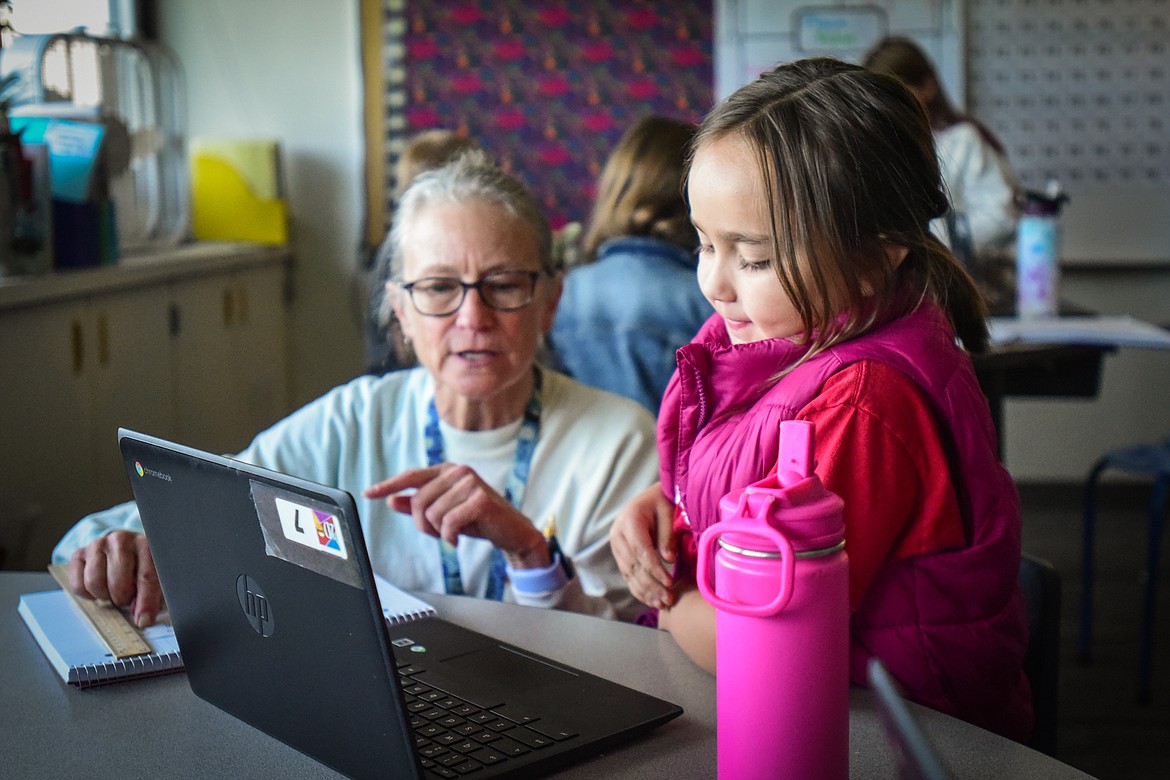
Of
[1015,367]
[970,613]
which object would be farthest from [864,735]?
[1015,367]

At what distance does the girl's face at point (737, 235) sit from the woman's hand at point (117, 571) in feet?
2.07

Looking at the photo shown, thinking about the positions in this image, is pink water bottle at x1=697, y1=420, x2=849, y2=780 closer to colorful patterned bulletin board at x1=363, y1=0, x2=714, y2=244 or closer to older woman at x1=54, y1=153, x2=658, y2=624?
older woman at x1=54, y1=153, x2=658, y2=624

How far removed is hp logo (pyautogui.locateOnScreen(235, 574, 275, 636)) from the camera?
0.82 m

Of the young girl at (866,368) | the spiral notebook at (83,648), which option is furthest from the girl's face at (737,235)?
the spiral notebook at (83,648)

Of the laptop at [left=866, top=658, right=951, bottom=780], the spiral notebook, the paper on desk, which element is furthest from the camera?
the paper on desk

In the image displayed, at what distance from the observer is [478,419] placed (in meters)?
1.66

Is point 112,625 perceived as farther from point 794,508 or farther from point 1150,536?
point 1150,536

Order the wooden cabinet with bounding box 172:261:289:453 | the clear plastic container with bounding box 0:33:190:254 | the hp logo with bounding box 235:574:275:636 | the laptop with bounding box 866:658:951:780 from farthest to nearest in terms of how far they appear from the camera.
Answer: the wooden cabinet with bounding box 172:261:289:453 → the clear plastic container with bounding box 0:33:190:254 → the hp logo with bounding box 235:574:275:636 → the laptop with bounding box 866:658:951:780

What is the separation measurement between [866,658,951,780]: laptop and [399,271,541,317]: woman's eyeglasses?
3.61 ft

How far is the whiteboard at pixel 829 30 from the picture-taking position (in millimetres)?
4402

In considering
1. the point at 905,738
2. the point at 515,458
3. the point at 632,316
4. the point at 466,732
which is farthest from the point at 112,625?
the point at 632,316

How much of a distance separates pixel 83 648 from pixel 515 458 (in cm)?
68

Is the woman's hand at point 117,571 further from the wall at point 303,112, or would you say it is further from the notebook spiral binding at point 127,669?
the wall at point 303,112

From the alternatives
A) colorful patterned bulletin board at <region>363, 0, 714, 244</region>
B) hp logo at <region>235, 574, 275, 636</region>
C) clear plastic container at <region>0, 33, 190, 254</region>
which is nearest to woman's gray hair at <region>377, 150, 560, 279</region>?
hp logo at <region>235, 574, 275, 636</region>
